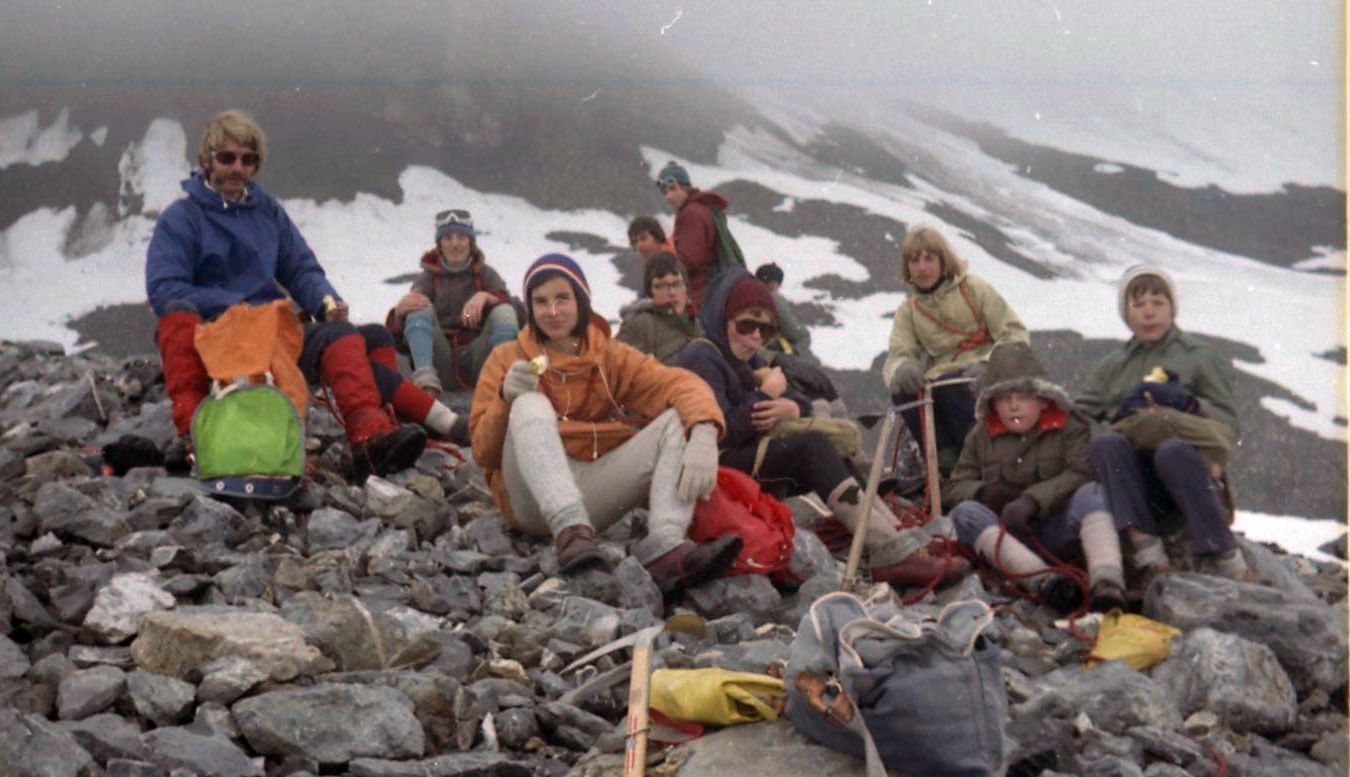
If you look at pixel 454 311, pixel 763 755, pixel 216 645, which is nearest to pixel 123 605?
pixel 216 645

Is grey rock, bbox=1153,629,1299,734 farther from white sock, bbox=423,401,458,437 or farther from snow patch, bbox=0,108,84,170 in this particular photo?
snow patch, bbox=0,108,84,170

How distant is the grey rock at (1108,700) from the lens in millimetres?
4016

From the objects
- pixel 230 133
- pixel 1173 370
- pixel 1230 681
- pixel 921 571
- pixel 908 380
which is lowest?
pixel 1230 681

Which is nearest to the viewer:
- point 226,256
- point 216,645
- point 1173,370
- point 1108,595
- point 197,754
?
point 197,754

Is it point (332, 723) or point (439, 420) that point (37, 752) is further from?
point (439, 420)

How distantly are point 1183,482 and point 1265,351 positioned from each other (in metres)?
8.22

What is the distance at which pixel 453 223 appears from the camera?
7262 millimetres

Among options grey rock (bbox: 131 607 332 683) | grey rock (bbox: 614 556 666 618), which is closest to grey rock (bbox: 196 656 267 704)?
grey rock (bbox: 131 607 332 683)

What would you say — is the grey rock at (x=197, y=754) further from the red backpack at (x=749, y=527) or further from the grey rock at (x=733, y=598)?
the red backpack at (x=749, y=527)

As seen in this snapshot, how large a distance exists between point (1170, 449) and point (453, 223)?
12.7ft

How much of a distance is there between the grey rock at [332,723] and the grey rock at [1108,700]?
172 centimetres

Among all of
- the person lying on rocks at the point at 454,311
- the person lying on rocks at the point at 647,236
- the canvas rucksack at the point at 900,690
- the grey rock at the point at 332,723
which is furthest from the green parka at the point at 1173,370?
the grey rock at the point at 332,723

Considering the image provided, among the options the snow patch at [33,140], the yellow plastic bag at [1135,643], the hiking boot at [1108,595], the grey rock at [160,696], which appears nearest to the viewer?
the grey rock at [160,696]

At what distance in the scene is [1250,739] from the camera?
171 inches
